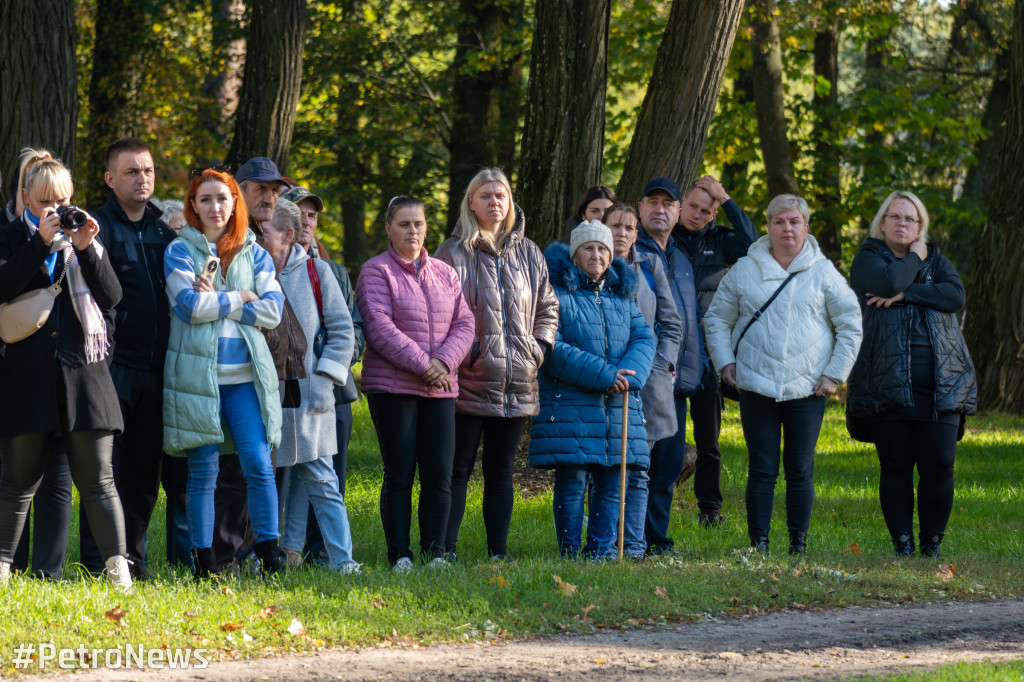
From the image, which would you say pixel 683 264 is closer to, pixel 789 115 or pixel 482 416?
pixel 482 416

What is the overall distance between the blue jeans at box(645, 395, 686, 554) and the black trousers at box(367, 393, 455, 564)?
149 centimetres

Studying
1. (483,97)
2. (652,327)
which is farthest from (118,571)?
(483,97)

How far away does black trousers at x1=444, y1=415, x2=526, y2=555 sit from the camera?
6.87m

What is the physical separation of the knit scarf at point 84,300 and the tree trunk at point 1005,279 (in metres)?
12.1

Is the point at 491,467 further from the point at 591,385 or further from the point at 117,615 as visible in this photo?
the point at 117,615

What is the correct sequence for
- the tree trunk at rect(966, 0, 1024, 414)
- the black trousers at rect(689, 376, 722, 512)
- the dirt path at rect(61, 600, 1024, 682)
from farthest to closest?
the tree trunk at rect(966, 0, 1024, 414), the black trousers at rect(689, 376, 722, 512), the dirt path at rect(61, 600, 1024, 682)

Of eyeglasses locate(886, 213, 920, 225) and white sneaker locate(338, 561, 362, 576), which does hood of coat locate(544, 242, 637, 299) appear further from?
white sneaker locate(338, 561, 362, 576)

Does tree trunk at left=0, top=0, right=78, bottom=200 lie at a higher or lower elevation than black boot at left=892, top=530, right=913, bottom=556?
higher

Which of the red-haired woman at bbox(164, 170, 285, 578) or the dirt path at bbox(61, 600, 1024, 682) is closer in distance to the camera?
the dirt path at bbox(61, 600, 1024, 682)

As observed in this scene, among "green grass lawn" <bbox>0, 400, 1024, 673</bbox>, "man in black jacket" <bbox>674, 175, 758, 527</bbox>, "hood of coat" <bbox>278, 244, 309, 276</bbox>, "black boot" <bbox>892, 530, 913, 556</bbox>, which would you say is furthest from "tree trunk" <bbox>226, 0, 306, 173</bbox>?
"black boot" <bbox>892, 530, 913, 556</bbox>

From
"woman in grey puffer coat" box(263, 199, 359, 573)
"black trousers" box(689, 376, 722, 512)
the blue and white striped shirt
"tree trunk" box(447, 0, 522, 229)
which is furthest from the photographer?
"tree trunk" box(447, 0, 522, 229)

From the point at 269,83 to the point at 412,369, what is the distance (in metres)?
6.02

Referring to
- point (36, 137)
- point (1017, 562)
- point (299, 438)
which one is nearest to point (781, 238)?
point (1017, 562)

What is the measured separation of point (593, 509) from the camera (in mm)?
7039
